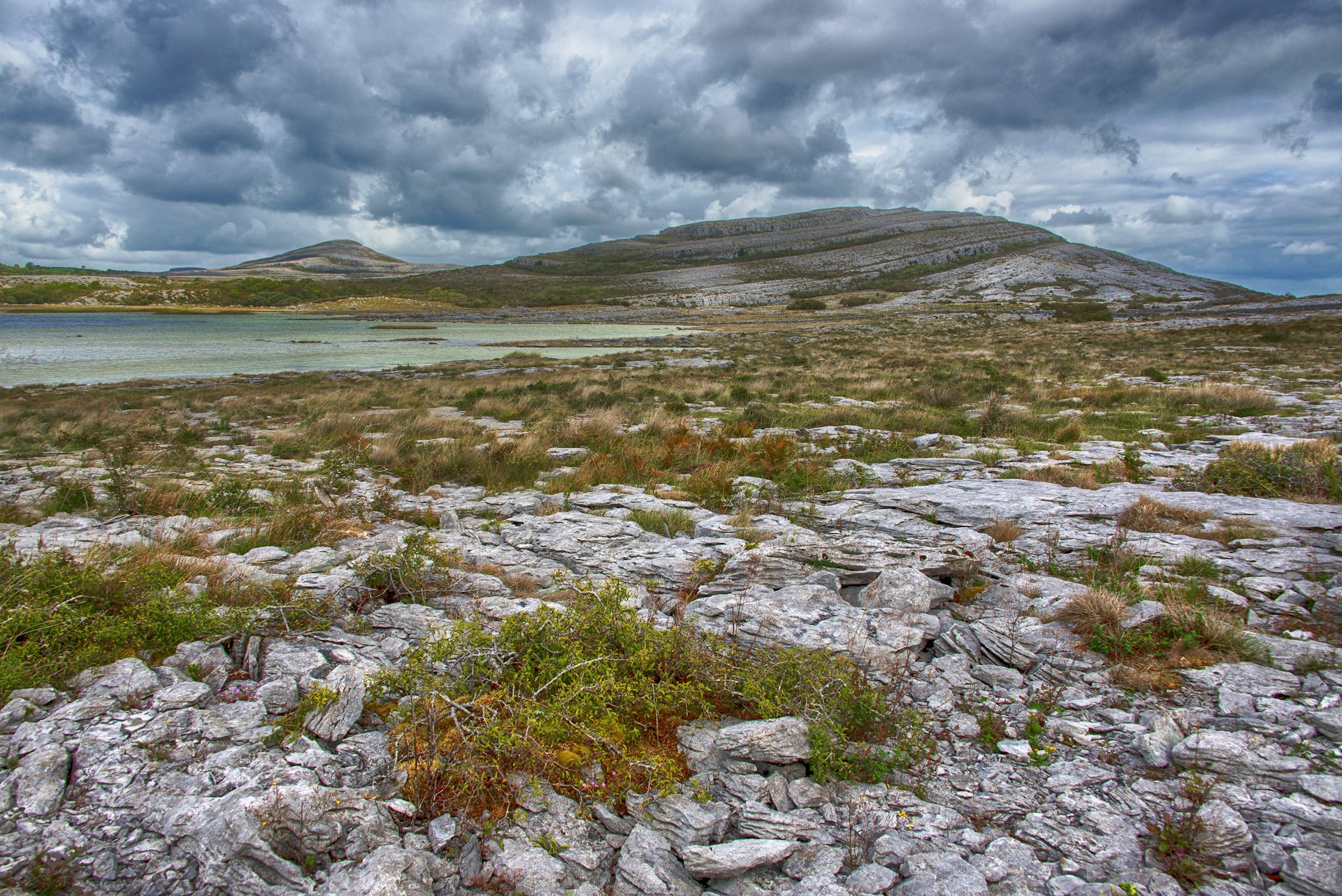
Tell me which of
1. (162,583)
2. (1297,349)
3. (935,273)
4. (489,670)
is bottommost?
(489,670)

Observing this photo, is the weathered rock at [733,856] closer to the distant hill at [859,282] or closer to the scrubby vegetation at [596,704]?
the scrubby vegetation at [596,704]

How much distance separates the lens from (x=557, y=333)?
67875mm

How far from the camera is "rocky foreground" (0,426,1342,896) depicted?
8.98 ft

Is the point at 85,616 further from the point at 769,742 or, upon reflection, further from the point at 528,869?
the point at 769,742

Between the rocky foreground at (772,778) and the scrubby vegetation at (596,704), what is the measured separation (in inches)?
5.1

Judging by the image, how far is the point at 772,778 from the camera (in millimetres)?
3406

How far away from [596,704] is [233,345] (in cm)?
5995

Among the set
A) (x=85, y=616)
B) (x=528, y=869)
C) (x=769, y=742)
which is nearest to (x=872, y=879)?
(x=769, y=742)

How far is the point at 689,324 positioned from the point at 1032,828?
259 ft

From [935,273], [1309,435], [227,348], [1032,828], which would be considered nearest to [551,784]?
[1032,828]

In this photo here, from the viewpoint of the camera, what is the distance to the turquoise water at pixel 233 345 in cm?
3428

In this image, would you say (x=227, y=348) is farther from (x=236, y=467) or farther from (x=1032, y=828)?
(x=1032, y=828)

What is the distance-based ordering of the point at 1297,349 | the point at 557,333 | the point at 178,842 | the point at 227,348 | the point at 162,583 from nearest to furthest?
1. the point at 178,842
2. the point at 162,583
3. the point at 1297,349
4. the point at 227,348
5. the point at 557,333

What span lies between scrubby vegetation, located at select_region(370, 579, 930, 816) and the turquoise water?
35.8m
